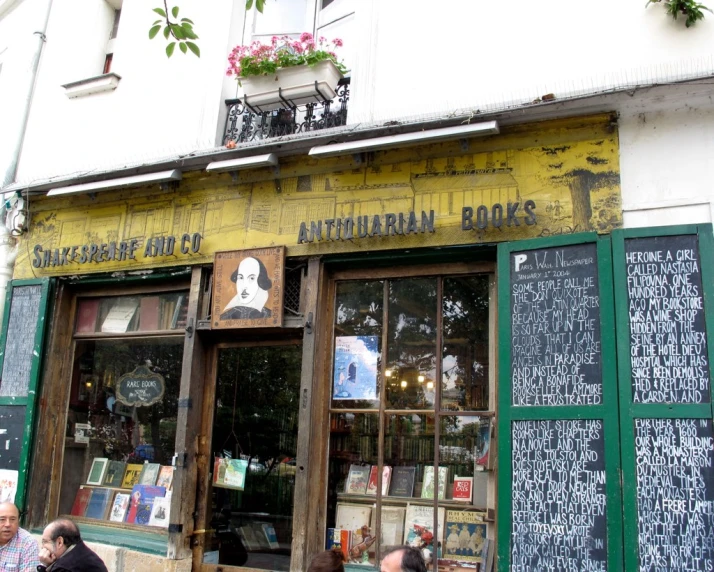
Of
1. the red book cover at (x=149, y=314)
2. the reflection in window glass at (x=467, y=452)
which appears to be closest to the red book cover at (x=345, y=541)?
the reflection in window glass at (x=467, y=452)

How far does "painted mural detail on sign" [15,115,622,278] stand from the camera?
199 inches

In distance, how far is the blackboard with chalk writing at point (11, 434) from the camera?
6752mm

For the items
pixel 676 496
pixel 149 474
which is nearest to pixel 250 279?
pixel 149 474

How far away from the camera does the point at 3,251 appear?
292 inches

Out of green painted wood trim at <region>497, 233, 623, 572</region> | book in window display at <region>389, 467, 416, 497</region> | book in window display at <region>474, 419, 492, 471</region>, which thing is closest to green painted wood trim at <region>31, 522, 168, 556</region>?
book in window display at <region>389, 467, 416, 497</region>

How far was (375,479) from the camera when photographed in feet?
18.4

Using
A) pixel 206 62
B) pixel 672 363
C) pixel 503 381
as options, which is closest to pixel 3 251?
pixel 206 62

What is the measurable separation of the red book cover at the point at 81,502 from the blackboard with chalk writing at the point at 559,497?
4308 millimetres

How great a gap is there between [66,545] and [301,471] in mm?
1787

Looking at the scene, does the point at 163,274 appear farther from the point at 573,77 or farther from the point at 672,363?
the point at 672,363

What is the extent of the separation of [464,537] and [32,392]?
14.0 ft

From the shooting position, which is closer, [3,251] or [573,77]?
[573,77]

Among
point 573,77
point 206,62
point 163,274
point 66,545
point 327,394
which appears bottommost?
point 66,545

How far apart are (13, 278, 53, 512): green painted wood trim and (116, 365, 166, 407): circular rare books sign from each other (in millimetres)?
768
